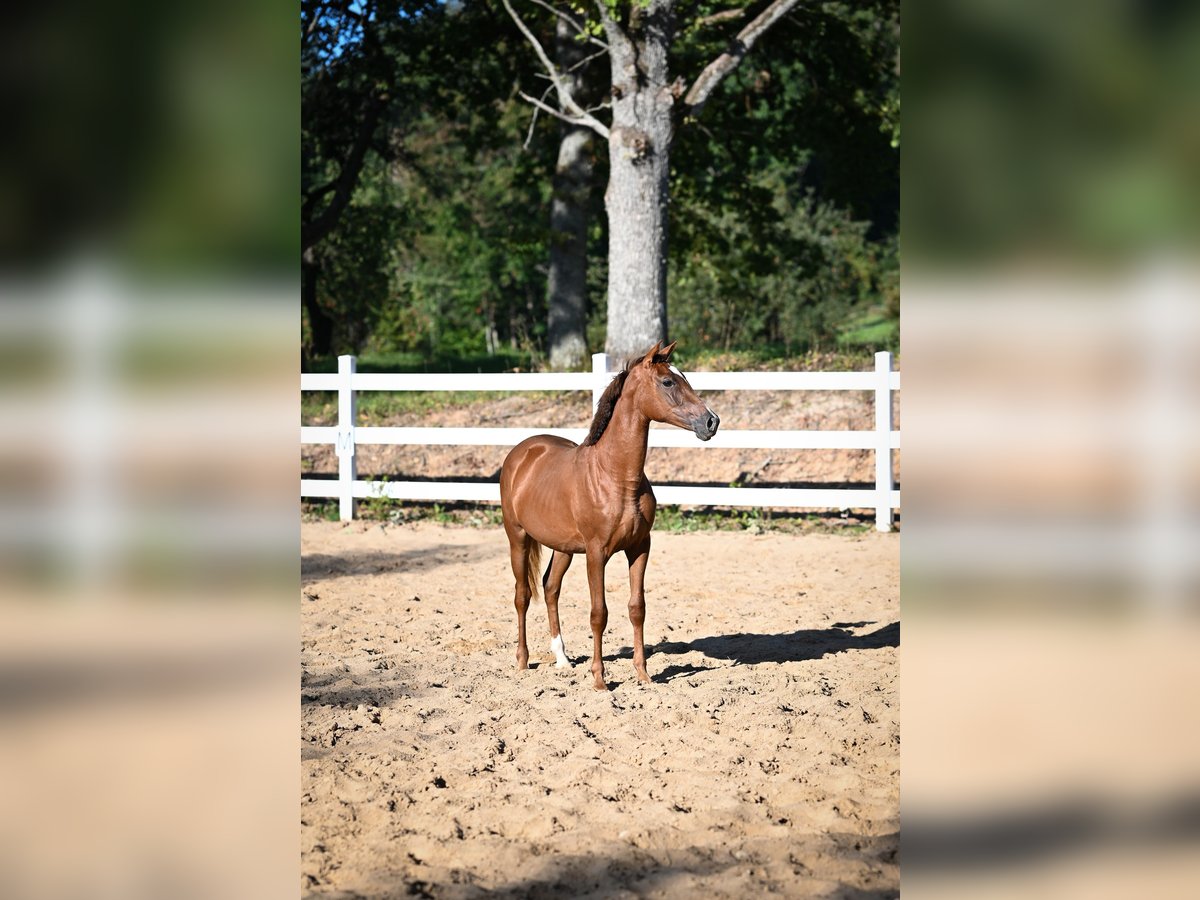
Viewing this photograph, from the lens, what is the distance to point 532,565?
6566 mm

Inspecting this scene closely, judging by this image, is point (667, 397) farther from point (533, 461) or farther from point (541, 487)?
point (533, 461)

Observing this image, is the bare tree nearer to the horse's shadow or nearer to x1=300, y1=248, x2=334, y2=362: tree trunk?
the horse's shadow

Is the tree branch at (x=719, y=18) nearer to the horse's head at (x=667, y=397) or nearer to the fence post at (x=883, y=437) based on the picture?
the fence post at (x=883, y=437)

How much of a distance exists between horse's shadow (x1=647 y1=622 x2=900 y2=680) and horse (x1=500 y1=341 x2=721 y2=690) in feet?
2.35

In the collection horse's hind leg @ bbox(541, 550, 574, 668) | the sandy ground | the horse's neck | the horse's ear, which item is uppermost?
the horse's ear

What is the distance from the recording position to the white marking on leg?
6.30m
